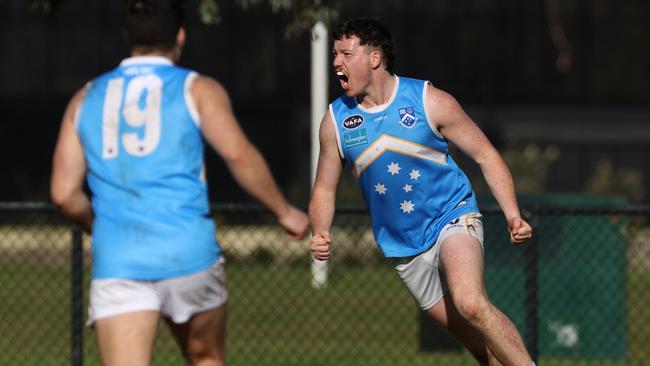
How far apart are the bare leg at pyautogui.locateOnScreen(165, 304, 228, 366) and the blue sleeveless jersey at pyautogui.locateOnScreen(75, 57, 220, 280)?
21 centimetres

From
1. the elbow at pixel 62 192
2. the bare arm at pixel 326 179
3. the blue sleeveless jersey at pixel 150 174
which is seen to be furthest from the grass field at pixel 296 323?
Answer: the blue sleeveless jersey at pixel 150 174

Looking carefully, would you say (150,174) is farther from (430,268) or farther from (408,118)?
(430,268)

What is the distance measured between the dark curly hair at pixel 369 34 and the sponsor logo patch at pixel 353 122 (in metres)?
0.28

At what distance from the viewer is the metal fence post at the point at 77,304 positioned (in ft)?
29.3

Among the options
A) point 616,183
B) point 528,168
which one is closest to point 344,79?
point 528,168

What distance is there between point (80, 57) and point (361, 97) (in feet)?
62.4

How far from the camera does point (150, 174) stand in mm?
5555

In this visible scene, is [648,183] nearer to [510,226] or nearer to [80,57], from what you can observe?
[80,57]

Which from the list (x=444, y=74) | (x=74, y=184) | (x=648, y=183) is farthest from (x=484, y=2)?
(x=74, y=184)

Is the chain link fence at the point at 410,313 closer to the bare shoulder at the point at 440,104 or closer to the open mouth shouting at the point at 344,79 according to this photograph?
the open mouth shouting at the point at 344,79

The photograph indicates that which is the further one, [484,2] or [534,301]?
[484,2]

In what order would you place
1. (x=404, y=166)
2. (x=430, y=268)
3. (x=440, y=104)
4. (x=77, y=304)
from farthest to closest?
1. (x=77, y=304)
2. (x=430, y=268)
3. (x=404, y=166)
4. (x=440, y=104)

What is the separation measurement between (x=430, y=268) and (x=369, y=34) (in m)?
1.16

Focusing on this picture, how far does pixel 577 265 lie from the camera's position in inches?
448
